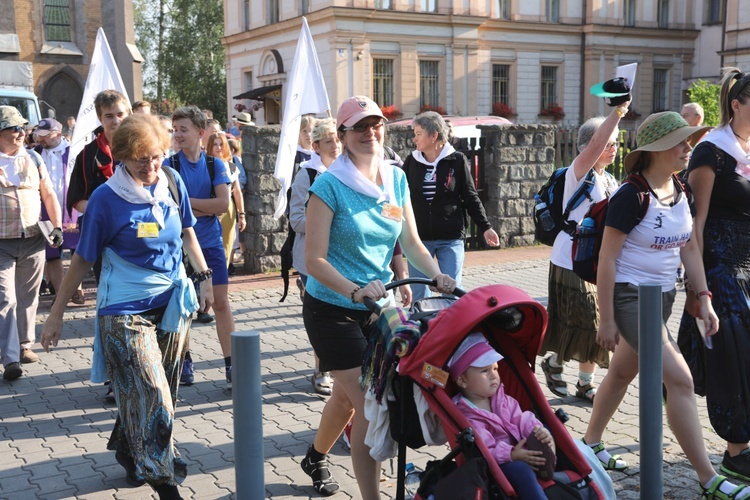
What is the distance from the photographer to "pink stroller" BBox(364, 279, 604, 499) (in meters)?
3.25

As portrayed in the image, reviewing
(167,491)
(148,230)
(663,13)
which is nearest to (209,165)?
(148,230)

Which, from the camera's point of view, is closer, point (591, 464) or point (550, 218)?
point (591, 464)

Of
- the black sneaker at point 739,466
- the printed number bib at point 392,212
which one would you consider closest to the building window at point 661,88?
the black sneaker at point 739,466

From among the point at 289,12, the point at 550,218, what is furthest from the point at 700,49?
the point at 550,218

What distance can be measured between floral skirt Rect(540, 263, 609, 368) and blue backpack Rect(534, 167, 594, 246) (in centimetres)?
44

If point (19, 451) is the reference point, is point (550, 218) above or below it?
above

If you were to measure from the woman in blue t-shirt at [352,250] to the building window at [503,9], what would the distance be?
38523 millimetres

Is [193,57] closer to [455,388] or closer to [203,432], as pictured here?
[203,432]

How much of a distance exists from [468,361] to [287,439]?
8.01ft

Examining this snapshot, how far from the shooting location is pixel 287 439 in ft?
18.1

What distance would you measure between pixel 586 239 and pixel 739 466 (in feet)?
4.85

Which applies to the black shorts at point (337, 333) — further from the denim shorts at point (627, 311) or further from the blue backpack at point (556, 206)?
the blue backpack at point (556, 206)

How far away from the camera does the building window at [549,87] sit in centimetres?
4250

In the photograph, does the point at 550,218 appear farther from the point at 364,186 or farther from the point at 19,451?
the point at 19,451
